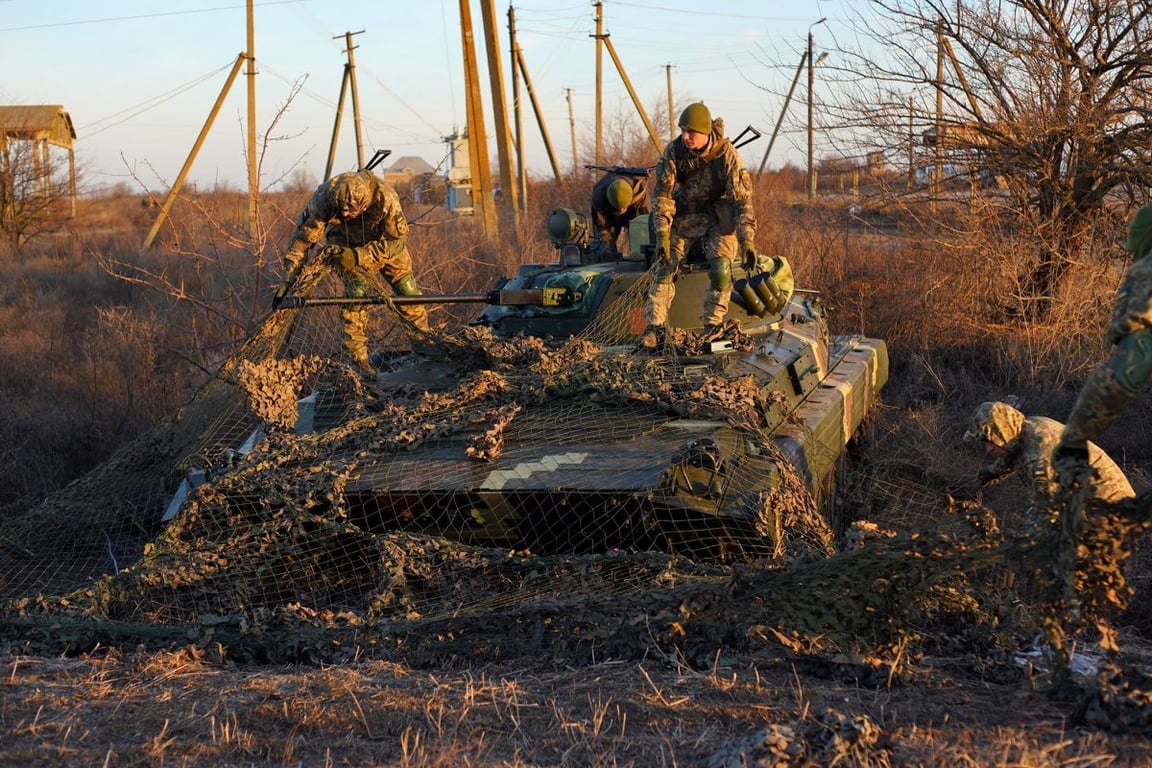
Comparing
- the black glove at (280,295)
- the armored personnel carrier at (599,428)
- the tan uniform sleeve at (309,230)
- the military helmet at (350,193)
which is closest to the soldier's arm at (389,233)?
the military helmet at (350,193)

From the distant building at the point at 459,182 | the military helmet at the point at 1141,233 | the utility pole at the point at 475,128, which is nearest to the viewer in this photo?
the military helmet at the point at 1141,233

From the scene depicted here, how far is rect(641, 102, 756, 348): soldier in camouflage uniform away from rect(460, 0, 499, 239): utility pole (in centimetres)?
910

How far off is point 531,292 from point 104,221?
111ft

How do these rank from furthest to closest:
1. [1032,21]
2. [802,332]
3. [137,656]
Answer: [1032,21], [802,332], [137,656]

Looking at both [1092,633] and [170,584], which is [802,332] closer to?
[1092,633]

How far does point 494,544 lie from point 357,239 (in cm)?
410

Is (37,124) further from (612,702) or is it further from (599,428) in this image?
(612,702)

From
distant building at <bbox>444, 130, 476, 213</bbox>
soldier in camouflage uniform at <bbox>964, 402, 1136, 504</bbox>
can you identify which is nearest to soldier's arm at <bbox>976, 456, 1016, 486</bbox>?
soldier in camouflage uniform at <bbox>964, 402, 1136, 504</bbox>

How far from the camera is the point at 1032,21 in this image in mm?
12633

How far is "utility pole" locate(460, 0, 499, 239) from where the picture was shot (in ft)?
56.2

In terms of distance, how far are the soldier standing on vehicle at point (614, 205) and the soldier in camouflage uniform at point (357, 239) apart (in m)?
1.45

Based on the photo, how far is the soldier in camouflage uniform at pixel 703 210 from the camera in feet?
25.2

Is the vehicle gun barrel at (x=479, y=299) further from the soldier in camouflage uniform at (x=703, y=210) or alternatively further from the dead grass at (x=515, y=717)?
the dead grass at (x=515, y=717)

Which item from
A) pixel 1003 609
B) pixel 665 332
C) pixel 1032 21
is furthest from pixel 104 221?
pixel 1003 609
